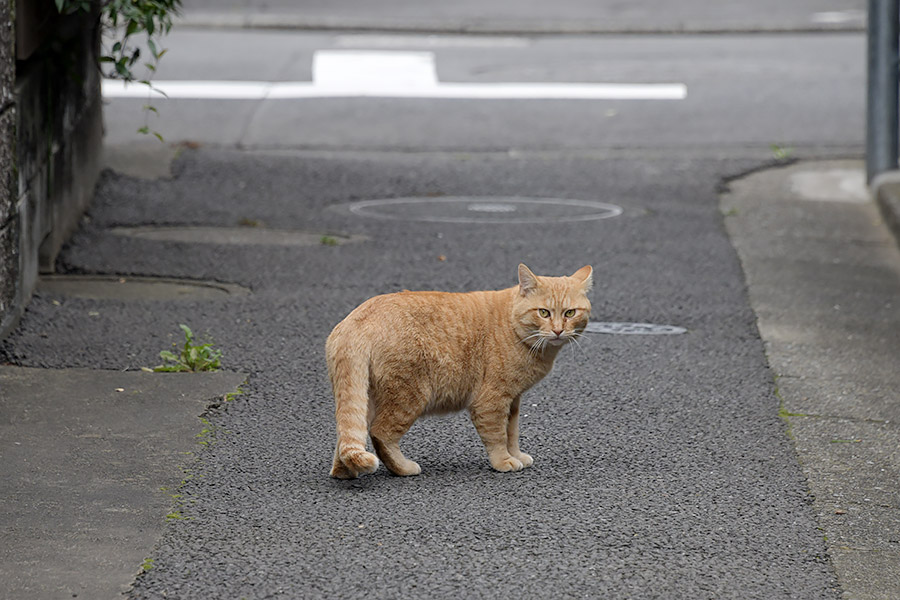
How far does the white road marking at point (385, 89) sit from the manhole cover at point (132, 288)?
6487 mm

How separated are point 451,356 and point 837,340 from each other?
3155 millimetres

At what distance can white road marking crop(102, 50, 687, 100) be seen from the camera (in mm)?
14680

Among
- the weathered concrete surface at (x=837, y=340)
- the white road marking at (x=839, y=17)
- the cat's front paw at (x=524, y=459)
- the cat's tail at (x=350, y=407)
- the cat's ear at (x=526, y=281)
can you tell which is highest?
the white road marking at (x=839, y=17)

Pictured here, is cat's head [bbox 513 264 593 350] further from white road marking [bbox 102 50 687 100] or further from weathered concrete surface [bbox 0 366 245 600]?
white road marking [bbox 102 50 687 100]

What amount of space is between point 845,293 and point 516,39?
40.4ft

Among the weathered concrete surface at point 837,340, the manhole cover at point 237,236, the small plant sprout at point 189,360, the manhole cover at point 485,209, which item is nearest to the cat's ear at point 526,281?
the weathered concrete surface at point 837,340

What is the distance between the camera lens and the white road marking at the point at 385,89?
48.2 feet

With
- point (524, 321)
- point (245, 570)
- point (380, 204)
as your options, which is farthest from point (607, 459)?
point (380, 204)

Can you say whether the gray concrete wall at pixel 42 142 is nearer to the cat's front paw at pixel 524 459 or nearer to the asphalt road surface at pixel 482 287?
the asphalt road surface at pixel 482 287

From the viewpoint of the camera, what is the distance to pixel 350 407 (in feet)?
15.6

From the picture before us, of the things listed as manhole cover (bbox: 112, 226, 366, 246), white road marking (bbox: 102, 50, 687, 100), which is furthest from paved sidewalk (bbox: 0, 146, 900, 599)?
white road marking (bbox: 102, 50, 687, 100)

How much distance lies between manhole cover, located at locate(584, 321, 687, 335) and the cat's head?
2187mm

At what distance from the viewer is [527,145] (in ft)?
42.2

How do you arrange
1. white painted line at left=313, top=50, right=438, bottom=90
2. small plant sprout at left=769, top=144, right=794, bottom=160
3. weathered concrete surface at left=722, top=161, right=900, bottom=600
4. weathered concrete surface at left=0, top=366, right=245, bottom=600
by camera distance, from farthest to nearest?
white painted line at left=313, top=50, right=438, bottom=90 → small plant sprout at left=769, top=144, right=794, bottom=160 → weathered concrete surface at left=722, top=161, right=900, bottom=600 → weathered concrete surface at left=0, top=366, right=245, bottom=600
